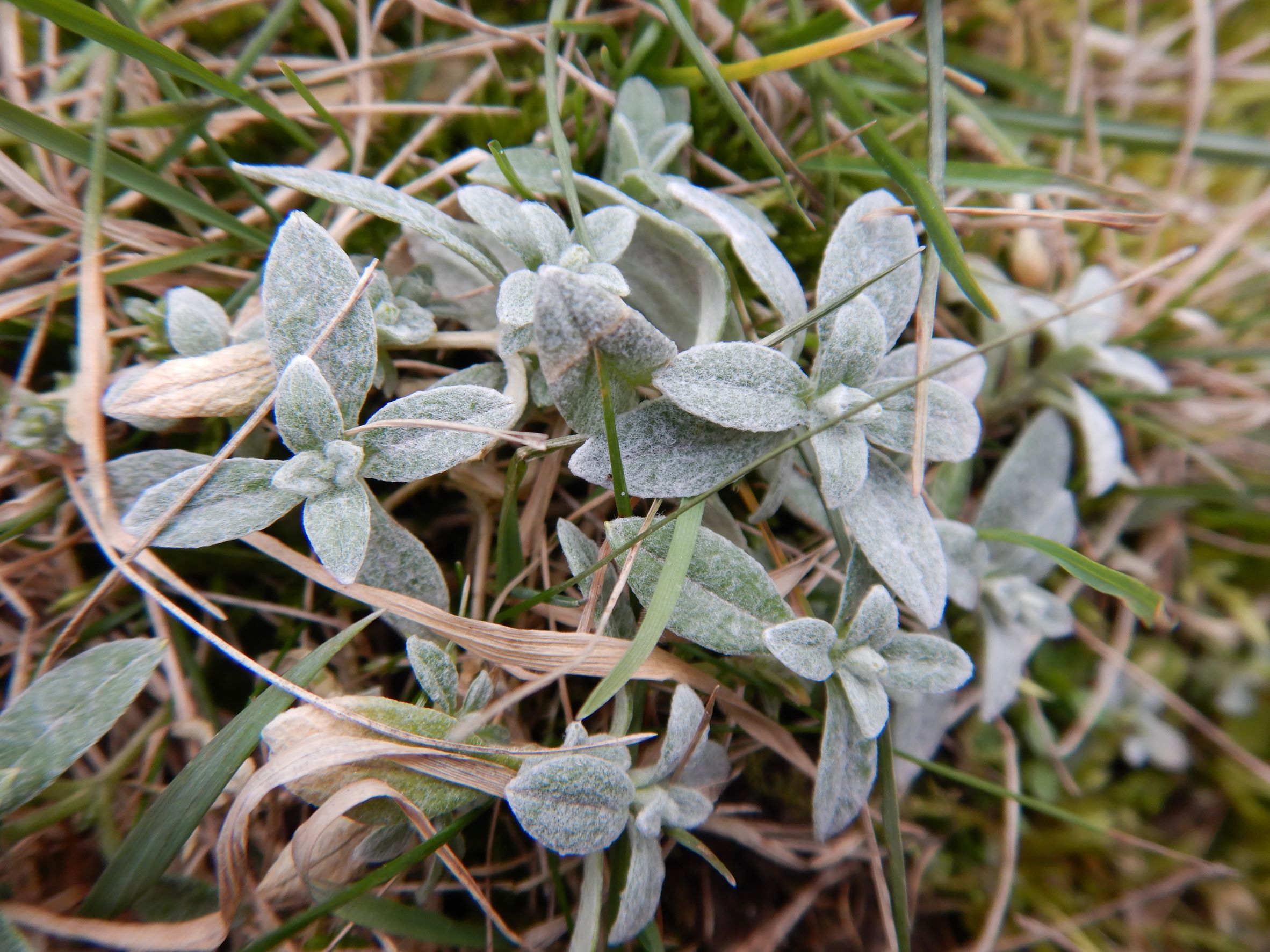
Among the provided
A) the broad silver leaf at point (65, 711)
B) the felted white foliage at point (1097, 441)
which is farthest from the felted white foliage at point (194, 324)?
the felted white foliage at point (1097, 441)

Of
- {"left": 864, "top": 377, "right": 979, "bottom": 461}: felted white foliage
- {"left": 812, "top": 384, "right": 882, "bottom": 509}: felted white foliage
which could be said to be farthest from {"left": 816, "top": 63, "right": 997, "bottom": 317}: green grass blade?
{"left": 812, "top": 384, "right": 882, "bottom": 509}: felted white foliage

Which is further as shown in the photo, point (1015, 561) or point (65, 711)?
point (1015, 561)

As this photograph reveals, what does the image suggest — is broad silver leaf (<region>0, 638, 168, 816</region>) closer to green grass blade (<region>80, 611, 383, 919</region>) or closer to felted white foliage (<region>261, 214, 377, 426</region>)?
green grass blade (<region>80, 611, 383, 919</region>)

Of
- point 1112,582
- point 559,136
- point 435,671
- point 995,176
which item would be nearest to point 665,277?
point 559,136

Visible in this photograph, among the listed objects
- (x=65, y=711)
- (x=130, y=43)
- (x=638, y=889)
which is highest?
(x=130, y=43)

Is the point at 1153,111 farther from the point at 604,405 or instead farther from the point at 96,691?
the point at 96,691

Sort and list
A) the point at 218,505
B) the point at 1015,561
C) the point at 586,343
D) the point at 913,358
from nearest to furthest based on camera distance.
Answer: the point at 586,343 < the point at 218,505 < the point at 913,358 < the point at 1015,561

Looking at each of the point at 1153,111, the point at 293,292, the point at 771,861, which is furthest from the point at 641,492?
the point at 1153,111

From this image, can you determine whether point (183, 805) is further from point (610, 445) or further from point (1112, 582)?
point (1112, 582)
